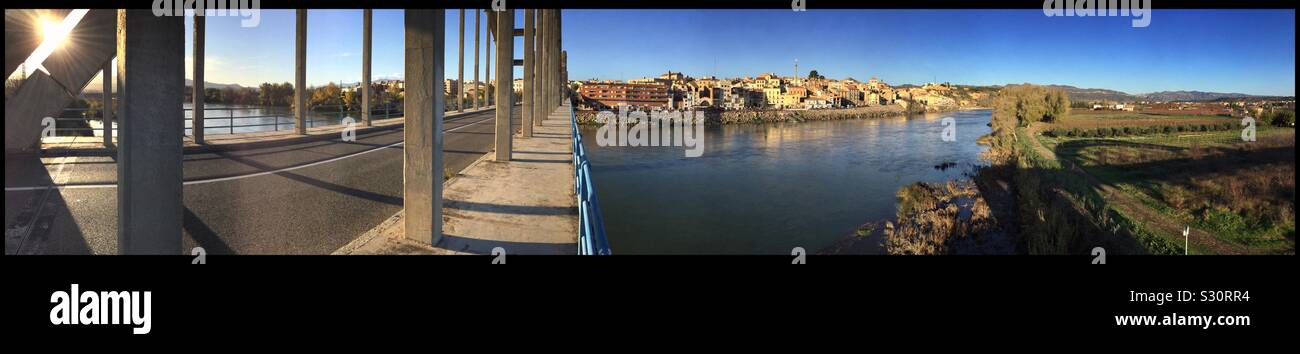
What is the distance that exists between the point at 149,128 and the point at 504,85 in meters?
8.38

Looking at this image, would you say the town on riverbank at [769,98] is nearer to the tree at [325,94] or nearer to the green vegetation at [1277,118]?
the tree at [325,94]

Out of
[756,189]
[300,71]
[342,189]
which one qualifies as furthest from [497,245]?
[756,189]

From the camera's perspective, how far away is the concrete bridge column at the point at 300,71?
1590cm

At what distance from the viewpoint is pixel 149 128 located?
3.11 m

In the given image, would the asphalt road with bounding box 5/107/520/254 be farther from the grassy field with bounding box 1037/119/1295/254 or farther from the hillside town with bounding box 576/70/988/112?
the hillside town with bounding box 576/70/988/112

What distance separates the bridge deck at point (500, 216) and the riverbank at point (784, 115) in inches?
1703

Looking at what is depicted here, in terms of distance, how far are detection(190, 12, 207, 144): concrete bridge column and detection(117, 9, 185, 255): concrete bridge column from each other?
37.8ft

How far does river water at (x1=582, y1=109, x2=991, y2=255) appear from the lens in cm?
1759

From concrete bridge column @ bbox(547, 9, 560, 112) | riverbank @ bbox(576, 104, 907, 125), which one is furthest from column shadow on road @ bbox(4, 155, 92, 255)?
A: riverbank @ bbox(576, 104, 907, 125)

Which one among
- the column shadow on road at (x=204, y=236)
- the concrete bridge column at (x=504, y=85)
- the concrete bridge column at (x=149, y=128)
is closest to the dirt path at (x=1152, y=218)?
the concrete bridge column at (x=504, y=85)

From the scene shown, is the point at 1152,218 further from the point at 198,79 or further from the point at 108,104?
the point at 108,104

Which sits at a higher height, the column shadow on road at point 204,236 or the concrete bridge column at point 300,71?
the concrete bridge column at point 300,71
